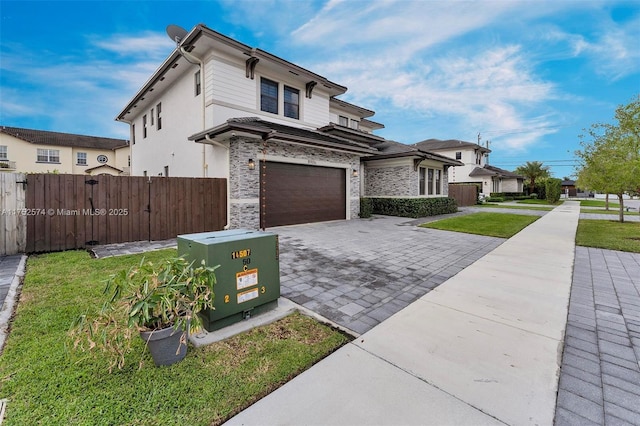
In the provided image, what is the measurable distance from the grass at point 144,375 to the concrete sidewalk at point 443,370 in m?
0.23

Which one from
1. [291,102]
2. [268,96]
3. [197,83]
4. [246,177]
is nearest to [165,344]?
[246,177]

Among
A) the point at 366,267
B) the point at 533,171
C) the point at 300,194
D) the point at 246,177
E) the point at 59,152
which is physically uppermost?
the point at 59,152

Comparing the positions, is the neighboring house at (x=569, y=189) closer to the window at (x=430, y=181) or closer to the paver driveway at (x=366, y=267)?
the window at (x=430, y=181)

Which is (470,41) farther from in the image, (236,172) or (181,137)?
(181,137)

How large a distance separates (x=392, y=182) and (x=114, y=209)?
13050 mm

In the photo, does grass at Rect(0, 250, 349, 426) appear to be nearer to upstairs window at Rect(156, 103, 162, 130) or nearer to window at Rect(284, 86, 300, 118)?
window at Rect(284, 86, 300, 118)

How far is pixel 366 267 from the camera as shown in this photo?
548 centimetres

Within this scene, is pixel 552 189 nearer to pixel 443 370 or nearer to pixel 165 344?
pixel 443 370

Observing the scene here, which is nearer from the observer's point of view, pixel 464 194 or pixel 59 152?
pixel 464 194

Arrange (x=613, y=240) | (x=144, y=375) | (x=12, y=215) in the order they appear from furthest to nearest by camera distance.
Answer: (x=613, y=240)
(x=12, y=215)
(x=144, y=375)

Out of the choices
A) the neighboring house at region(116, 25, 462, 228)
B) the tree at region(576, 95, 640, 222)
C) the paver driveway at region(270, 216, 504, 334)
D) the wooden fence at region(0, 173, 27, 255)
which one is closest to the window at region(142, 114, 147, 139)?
the neighboring house at region(116, 25, 462, 228)

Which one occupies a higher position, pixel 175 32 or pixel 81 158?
pixel 175 32

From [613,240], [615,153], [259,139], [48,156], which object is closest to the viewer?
[613,240]

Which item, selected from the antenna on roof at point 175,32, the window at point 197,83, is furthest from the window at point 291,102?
the antenna on roof at point 175,32
